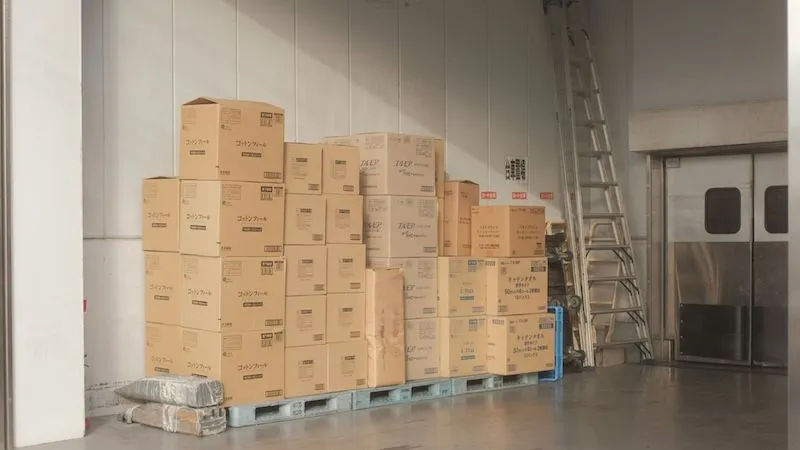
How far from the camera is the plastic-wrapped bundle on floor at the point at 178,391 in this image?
21.0 feet

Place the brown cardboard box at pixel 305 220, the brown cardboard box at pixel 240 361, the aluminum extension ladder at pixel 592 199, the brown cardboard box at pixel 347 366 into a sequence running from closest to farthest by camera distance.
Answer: the brown cardboard box at pixel 240 361 → the brown cardboard box at pixel 305 220 → the brown cardboard box at pixel 347 366 → the aluminum extension ladder at pixel 592 199

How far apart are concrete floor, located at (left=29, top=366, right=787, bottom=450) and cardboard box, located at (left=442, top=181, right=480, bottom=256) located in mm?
1299

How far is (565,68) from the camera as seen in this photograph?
10711 mm

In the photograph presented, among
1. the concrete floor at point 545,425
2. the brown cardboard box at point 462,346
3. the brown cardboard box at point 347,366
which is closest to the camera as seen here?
the concrete floor at point 545,425

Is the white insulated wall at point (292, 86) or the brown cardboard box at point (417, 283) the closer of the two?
the white insulated wall at point (292, 86)

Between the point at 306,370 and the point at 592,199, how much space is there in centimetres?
524

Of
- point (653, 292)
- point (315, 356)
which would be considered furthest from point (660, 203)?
point (315, 356)

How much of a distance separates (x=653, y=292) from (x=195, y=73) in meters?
5.79

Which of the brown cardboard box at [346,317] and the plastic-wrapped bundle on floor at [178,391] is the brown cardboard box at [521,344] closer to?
the brown cardboard box at [346,317]

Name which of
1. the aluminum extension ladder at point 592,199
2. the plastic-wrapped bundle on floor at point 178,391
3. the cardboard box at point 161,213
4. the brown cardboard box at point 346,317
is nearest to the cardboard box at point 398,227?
the brown cardboard box at point 346,317

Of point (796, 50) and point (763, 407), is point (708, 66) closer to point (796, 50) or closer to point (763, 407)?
point (763, 407)

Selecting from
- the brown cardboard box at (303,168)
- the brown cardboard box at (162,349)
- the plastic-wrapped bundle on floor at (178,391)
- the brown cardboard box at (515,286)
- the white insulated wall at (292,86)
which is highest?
the white insulated wall at (292,86)

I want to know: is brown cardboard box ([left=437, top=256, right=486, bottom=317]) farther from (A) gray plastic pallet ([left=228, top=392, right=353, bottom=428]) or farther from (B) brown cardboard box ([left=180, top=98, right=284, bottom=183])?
(B) brown cardboard box ([left=180, top=98, right=284, bottom=183])

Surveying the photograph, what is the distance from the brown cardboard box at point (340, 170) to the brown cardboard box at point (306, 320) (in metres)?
0.85
